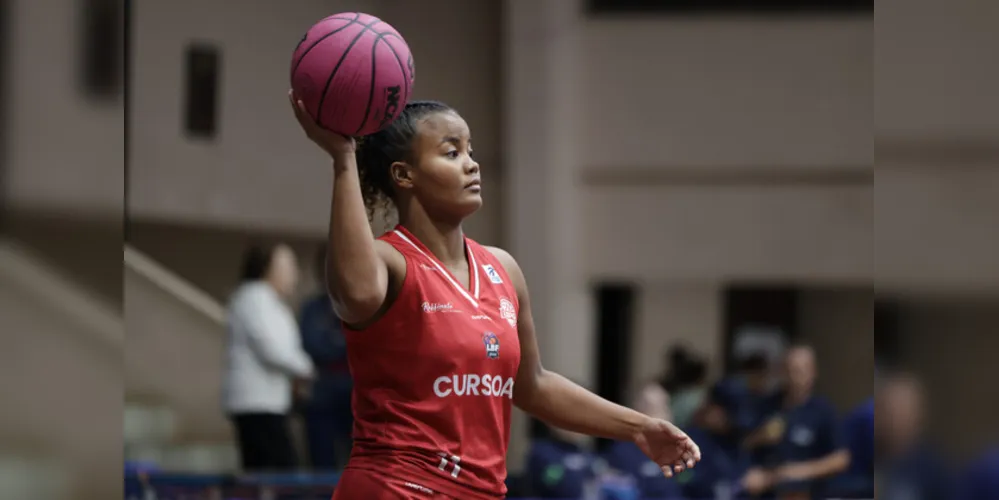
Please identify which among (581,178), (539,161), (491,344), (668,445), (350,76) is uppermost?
(539,161)

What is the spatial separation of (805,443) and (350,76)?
17.0 ft

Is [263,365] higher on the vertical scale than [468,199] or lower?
lower

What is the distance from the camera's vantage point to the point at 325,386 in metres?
7.93

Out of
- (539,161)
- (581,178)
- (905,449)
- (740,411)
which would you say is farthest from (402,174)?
(581,178)

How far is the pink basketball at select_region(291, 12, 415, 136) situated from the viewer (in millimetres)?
2318

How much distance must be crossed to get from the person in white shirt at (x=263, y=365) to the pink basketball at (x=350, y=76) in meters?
3.97

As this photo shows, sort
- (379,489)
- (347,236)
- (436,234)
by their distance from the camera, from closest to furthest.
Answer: (347,236)
(379,489)
(436,234)

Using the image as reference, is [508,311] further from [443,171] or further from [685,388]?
[685,388]

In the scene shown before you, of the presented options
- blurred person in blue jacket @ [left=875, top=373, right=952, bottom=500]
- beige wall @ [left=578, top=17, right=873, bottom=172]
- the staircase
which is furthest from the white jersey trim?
beige wall @ [left=578, top=17, right=873, bottom=172]

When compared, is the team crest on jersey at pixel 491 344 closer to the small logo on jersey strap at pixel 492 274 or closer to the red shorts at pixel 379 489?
the small logo on jersey strap at pixel 492 274

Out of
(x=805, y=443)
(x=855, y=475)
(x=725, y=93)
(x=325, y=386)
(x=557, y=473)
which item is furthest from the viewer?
(x=725, y=93)

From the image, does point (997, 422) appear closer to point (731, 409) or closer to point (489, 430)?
point (489, 430)

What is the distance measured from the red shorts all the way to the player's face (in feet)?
1.86

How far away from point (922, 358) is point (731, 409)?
344 inches
